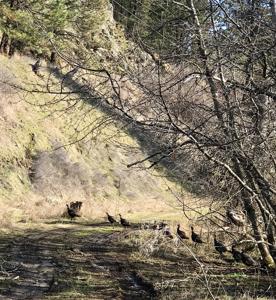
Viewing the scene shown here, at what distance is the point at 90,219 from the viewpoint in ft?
62.9

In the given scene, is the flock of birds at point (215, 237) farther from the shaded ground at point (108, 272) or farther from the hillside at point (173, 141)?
the shaded ground at point (108, 272)

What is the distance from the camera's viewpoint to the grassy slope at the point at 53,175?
818 inches

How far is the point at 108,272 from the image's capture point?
32.8 feet

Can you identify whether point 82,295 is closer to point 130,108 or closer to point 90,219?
point 130,108

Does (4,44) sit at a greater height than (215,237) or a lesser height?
greater

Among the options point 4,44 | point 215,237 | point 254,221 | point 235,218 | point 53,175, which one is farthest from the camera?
point 4,44

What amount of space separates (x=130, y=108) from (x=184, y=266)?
5866mm

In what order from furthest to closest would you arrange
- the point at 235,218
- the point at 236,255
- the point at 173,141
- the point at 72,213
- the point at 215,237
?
the point at 72,213, the point at 236,255, the point at 215,237, the point at 235,218, the point at 173,141

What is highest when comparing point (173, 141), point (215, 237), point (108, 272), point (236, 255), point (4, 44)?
point (4, 44)

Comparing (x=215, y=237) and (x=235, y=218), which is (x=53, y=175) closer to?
(x=215, y=237)

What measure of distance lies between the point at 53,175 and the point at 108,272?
46.0ft

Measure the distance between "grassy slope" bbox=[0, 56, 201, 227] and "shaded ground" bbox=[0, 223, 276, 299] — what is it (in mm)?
5353

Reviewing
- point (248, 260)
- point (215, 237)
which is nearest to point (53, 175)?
point (215, 237)

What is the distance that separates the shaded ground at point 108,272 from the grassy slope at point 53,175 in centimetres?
535
